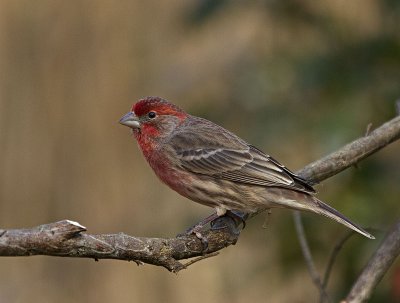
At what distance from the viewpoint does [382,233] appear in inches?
187

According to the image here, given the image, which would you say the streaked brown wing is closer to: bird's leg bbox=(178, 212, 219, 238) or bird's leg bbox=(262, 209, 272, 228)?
bird's leg bbox=(262, 209, 272, 228)

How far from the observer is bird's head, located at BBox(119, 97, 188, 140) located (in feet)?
18.9

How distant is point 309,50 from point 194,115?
91cm

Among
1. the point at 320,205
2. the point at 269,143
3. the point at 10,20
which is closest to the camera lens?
the point at 320,205

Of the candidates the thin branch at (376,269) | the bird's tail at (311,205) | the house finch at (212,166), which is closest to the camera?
the thin branch at (376,269)

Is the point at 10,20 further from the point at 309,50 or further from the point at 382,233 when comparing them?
the point at 382,233

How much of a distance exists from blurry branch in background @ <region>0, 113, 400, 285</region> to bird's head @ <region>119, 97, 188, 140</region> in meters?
1.24

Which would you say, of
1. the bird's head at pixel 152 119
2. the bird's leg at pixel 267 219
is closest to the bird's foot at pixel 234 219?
the bird's leg at pixel 267 219

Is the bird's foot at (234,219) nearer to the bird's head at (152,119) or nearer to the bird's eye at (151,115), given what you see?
the bird's head at (152,119)

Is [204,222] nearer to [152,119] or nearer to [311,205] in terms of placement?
[311,205]

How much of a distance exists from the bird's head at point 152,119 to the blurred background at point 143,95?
0.13 meters

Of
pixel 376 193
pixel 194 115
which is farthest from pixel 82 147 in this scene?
pixel 376 193

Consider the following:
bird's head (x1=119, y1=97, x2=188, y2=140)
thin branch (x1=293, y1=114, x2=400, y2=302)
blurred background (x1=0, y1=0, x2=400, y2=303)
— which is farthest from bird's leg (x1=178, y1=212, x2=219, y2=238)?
bird's head (x1=119, y1=97, x2=188, y2=140)

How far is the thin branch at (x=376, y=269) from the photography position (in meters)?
3.59
